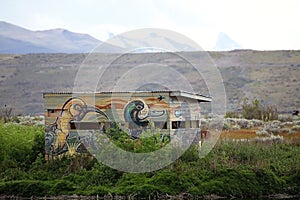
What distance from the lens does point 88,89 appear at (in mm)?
68562

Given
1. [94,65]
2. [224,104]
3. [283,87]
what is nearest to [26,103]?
[94,65]

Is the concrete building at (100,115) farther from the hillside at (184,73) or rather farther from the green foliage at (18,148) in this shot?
the hillside at (184,73)

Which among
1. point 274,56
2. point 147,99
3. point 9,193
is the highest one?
point 274,56

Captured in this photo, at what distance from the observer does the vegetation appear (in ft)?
66.7

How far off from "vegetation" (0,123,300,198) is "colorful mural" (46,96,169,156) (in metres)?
0.59

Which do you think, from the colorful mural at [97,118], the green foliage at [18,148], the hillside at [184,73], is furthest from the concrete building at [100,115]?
the hillside at [184,73]

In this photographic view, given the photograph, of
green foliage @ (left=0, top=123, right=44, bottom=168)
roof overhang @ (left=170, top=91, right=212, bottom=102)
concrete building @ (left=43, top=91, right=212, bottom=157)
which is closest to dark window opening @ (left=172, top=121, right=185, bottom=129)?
concrete building @ (left=43, top=91, right=212, bottom=157)

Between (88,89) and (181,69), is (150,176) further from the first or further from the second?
(181,69)

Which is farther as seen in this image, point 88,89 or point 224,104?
point 88,89

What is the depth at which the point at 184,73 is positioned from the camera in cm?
8050

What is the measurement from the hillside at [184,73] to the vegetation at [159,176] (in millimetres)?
39014

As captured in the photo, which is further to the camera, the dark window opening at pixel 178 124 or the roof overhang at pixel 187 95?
the dark window opening at pixel 178 124

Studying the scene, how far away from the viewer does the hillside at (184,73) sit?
67.9 meters

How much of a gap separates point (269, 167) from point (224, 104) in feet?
134
